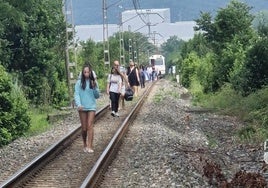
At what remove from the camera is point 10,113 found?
18.2 metres

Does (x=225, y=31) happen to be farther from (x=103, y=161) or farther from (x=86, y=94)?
(x=103, y=161)

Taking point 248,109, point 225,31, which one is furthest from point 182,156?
point 225,31

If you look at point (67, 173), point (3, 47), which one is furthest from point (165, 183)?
point (3, 47)

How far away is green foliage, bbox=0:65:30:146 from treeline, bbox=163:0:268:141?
6.85m

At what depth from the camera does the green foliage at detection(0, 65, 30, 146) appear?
693 inches

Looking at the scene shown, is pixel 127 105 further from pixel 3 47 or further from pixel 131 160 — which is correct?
pixel 131 160

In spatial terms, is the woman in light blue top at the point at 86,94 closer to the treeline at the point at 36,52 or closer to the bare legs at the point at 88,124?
the bare legs at the point at 88,124

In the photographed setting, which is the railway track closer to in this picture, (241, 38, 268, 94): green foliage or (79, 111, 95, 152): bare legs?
(79, 111, 95, 152): bare legs

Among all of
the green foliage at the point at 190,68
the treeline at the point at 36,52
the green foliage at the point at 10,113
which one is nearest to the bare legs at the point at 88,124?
the green foliage at the point at 10,113

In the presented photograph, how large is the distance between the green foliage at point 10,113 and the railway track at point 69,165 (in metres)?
2.15

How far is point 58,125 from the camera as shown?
67.5ft

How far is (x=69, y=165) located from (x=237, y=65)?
18128 millimetres

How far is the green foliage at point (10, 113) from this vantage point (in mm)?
17609

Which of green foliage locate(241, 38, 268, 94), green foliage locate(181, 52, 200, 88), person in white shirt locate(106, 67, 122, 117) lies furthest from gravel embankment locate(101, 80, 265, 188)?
green foliage locate(181, 52, 200, 88)
